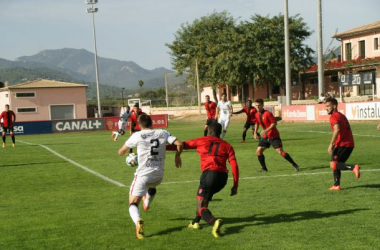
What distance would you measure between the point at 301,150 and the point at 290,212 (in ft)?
35.8

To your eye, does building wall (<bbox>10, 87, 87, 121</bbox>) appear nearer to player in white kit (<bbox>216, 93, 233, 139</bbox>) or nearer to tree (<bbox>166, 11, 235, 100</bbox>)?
tree (<bbox>166, 11, 235, 100</bbox>)

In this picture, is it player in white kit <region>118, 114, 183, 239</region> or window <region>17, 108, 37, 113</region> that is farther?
window <region>17, 108, 37, 113</region>

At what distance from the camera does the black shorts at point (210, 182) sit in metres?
7.32

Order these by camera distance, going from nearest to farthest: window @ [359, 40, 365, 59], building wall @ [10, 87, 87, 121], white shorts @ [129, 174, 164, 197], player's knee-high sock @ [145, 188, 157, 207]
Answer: white shorts @ [129, 174, 164, 197], player's knee-high sock @ [145, 188, 157, 207], window @ [359, 40, 365, 59], building wall @ [10, 87, 87, 121]

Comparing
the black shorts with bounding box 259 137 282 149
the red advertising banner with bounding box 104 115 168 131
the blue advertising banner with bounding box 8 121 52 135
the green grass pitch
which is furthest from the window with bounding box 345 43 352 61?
the black shorts with bounding box 259 137 282 149

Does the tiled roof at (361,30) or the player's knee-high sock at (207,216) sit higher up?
the tiled roof at (361,30)

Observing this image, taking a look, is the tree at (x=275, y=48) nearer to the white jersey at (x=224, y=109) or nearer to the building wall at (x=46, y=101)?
the building wall at (x=46, y=101)

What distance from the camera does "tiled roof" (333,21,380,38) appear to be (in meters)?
55.3

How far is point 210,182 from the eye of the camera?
24.0ft

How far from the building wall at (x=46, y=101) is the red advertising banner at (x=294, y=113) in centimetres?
3977

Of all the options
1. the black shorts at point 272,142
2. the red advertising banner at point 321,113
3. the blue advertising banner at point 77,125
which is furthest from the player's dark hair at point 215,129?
the blue advertising banner at point 77,125

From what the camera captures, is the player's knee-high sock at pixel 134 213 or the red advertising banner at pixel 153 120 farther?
the red advertising banner at pixel 153 120

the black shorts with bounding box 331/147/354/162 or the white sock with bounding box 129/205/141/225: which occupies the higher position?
the black shorts with bounding box 331/147/354/162

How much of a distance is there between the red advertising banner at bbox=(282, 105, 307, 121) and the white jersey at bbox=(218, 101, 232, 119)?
15051mm
